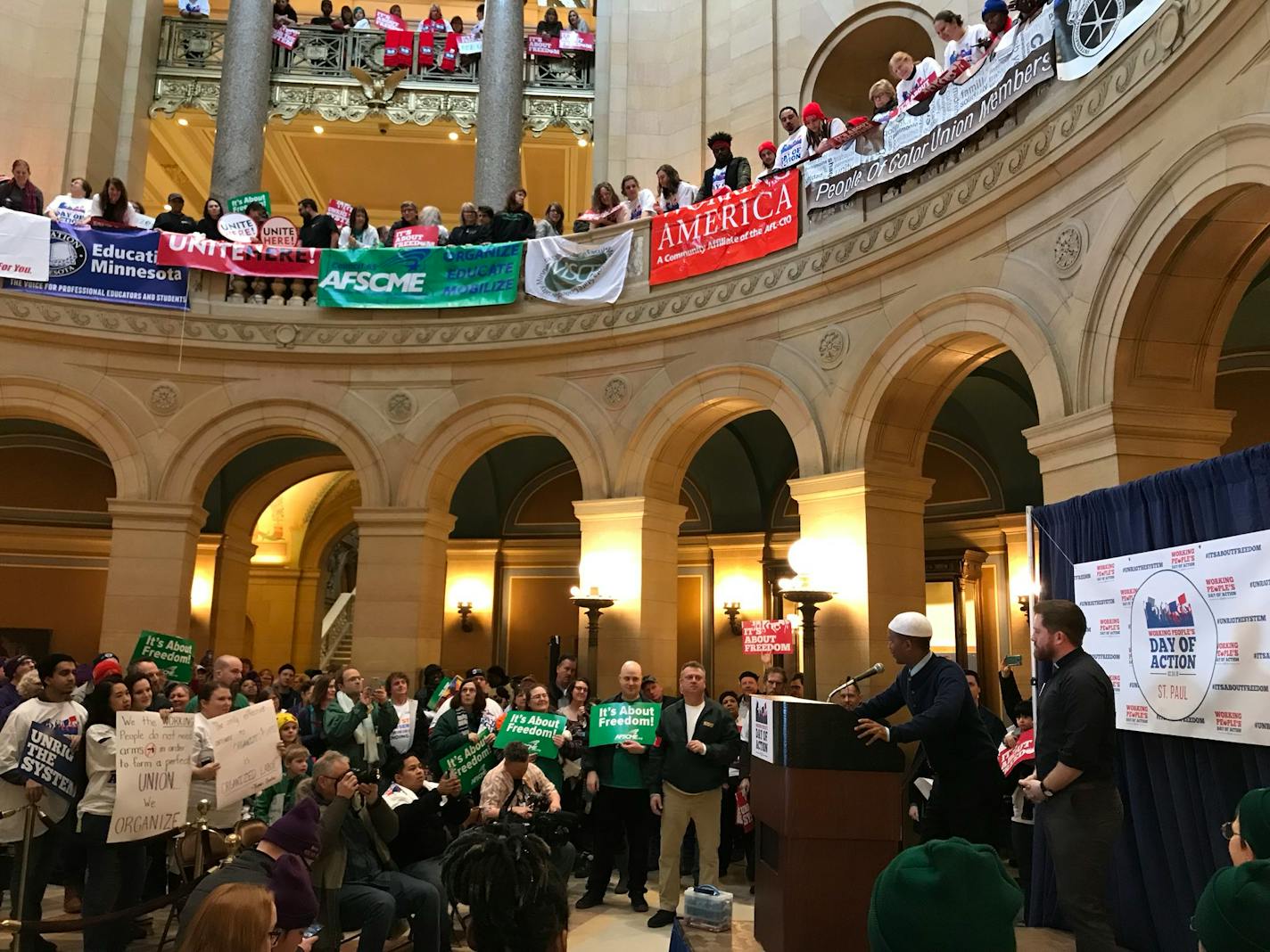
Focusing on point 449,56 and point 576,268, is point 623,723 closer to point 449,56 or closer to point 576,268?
point 576,268

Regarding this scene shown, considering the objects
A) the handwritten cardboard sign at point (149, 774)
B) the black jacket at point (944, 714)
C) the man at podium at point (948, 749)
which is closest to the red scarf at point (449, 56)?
the handwritten cardboard sign at point (149, 774)

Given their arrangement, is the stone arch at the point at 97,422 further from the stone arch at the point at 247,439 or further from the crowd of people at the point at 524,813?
the crowd of people at the point at 524,813

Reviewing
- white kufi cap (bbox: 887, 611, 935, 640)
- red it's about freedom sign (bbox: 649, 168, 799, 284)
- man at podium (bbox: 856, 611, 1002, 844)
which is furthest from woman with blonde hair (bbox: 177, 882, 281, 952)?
red it's about freedom sign (bbox: 649, 168, 799, 284)

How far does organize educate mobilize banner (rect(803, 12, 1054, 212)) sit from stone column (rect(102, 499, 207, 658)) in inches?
369

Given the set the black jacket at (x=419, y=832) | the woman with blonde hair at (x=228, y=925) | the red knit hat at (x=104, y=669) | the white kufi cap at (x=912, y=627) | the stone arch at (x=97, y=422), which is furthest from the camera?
the stone arch at (x=97, y=422)

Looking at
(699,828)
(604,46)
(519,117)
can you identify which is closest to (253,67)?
(519,117)

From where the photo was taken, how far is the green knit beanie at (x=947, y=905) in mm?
2197

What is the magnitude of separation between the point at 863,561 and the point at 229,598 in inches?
454

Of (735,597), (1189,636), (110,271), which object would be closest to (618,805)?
(1189,636)

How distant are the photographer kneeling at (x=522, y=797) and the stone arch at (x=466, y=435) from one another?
672 cm

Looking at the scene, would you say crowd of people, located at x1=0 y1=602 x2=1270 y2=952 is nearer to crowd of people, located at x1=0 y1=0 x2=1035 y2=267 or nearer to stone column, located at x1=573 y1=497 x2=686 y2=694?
stone column, located at x1=573 y1=497 x2=686 y2=694

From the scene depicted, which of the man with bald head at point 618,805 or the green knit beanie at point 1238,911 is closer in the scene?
the green knit beanie at point 1238,911

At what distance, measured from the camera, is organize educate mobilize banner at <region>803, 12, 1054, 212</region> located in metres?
8.78

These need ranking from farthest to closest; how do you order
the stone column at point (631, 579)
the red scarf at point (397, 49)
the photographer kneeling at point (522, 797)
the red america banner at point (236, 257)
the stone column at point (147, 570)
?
the red scarf at point (397, 49), the red america banner at point (236, 257), the stone column at point (147, 570), the stone column at point (631, 579), the photographer kneeling at point (522, 797)
